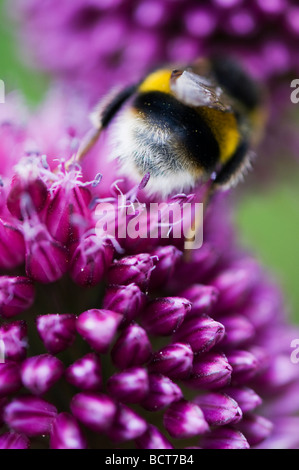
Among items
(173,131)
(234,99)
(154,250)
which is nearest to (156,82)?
(173,131)

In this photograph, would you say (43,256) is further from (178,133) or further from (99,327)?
(178,133)

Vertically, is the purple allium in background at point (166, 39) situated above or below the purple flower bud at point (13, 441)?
above

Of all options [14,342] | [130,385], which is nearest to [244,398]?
[130,385]

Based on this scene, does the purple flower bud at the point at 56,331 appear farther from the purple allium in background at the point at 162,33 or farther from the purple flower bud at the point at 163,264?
the purple allium in background at the point at 162,33

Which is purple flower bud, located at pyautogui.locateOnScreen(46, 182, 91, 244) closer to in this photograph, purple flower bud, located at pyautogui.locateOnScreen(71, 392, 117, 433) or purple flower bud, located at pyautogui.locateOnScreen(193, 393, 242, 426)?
purple flower bud, located at pyautogui.locateOnScreen(71, 392, 117, 433)

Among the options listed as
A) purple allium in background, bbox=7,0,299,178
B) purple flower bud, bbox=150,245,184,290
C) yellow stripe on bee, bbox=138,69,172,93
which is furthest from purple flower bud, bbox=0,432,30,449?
purple allium in background, bbox=7,0,299,178

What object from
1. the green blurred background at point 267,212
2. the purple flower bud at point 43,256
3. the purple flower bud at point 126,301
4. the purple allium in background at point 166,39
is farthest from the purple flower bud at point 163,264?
the green blurred background at point 267,212
